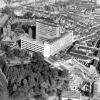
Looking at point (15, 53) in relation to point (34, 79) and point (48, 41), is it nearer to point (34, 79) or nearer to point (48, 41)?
point (48, 41)

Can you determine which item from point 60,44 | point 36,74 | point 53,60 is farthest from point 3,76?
point 60,44

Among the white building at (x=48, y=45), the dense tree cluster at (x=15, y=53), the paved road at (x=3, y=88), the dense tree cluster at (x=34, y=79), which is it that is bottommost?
the paved road at (x=3, y=88)

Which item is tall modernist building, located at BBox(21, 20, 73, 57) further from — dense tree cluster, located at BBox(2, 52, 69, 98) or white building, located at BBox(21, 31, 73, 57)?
dense tree cluster, located at BBox(2, 52, 69, 98)

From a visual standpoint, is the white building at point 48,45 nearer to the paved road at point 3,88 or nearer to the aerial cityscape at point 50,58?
the aerial cityscape at point 50,58

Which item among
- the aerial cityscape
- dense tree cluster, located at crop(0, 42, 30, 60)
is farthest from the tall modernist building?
dense tree cluster, located at crop(0, 42, 30, 60)

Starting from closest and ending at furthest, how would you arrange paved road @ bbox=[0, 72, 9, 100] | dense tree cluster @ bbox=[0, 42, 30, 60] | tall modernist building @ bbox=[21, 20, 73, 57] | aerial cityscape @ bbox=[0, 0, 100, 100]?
paved road @ bbox=[0, 72, 9, 100] < aerial cityscape @ bbox=[0, 0, 100, 100] < dense tree cluster @ bbox=[0, 42, 30, 60] < tall modernist building @ bbox=[21, 20, 73, 57]

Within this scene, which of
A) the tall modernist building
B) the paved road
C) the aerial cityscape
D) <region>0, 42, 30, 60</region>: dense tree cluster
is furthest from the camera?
the tall modernist building

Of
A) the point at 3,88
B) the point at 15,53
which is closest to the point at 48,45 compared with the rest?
the point at 15,53

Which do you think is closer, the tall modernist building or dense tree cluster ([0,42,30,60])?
dense tree cluster ([0,42,30,60])

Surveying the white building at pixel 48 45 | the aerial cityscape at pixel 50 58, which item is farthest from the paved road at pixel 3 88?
the white building at pixel 48 45
